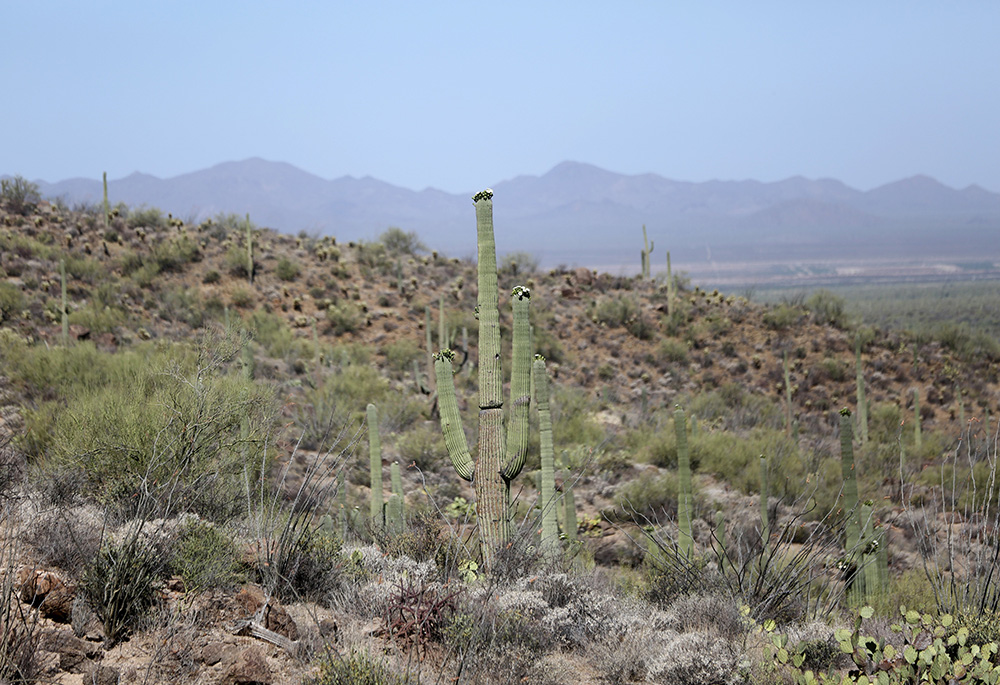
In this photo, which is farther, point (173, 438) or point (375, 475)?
point (375, 475)

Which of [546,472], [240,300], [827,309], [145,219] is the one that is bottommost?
[546,472]

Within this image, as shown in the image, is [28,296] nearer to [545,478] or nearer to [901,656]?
[545,478]

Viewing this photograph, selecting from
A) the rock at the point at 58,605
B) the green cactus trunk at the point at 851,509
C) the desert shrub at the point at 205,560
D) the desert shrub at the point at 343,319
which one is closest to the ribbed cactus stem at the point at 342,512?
the desert shrub at the point at 205,560

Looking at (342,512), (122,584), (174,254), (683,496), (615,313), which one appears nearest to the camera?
(122,584)

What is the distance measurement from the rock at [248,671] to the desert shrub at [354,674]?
1.23 ft

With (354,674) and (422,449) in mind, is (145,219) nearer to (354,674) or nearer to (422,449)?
(422,449)

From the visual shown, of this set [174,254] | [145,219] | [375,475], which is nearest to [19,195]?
[145,219]

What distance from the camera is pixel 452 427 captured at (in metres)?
6.45

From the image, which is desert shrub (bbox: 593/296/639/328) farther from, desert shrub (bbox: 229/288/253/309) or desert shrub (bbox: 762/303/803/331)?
desert shrub (bbox: 229/288/253/309)

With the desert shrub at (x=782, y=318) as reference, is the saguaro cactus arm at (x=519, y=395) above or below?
above

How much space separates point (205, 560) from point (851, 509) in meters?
5.38

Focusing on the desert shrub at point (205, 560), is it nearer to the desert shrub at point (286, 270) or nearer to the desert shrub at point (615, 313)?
the desert shrub at point (286, 270)

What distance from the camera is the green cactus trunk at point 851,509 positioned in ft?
21.3

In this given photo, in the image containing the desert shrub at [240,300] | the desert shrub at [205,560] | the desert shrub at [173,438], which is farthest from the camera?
the desert shrub at [240,300]
